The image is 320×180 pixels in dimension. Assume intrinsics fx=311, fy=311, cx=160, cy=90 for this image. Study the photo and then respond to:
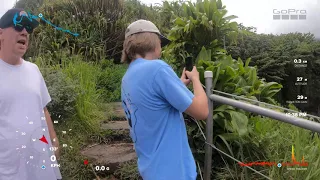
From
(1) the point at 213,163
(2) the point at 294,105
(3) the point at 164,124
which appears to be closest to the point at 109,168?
(1) the point at 213,163

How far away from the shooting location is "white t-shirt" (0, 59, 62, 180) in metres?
0.93

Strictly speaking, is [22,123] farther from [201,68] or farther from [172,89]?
[201,68]

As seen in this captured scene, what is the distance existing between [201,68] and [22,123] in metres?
0.90

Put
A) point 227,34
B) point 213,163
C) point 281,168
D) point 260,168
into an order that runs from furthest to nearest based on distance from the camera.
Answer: point 227,34, point 213,163, point 260,168, point 281,168

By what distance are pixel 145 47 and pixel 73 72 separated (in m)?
0.88

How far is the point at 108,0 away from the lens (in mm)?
1798

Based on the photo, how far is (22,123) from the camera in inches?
38.5

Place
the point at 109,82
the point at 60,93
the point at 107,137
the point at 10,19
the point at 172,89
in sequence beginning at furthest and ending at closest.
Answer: the point at 109,82 → the point at 107,137 → the point at 60,93 → the point at 10,19 → the point at 172,89

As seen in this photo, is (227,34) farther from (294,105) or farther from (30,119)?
(30,119)

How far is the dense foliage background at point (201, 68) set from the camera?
1470mm

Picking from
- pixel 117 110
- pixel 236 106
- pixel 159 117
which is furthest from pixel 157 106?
pixel 117 110

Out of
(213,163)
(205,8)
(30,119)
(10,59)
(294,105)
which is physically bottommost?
(213,163)
